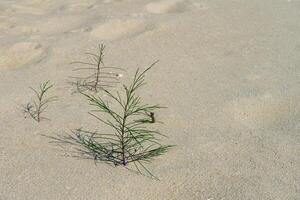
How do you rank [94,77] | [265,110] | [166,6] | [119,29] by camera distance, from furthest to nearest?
[166,6] < [119,29] < [94,77] < [265,110]

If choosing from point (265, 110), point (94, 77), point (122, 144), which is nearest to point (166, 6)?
point (94, 77)

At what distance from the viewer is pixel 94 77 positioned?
208cm

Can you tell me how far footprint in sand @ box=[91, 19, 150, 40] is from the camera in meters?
2.45

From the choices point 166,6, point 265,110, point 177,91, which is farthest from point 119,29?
point 265,110

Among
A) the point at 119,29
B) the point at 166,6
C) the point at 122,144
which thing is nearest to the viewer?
the point at 122,144

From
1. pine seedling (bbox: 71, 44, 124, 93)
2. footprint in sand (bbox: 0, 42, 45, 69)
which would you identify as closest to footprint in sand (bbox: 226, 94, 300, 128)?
pine seedling (bbox: 71, 44, 124, 93)

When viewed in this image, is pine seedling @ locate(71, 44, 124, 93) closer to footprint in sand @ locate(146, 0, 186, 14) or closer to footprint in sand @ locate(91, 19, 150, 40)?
footprint in sand @ locate(91, 19, 150, 40)

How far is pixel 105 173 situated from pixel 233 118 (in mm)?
539

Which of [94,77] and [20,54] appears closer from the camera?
[94,77]

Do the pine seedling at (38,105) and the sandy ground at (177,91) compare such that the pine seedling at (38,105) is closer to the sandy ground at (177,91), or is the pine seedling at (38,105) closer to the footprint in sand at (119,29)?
the sandy ground at (177,91)

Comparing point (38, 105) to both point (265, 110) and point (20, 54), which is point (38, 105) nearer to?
point (20, 54)

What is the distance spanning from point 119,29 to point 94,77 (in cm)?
53

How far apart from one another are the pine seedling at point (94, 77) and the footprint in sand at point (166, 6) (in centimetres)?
68

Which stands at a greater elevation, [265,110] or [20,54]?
[20,54]
